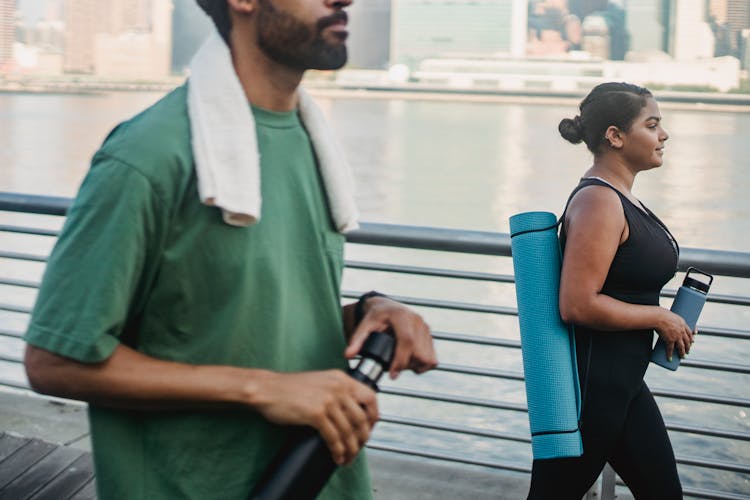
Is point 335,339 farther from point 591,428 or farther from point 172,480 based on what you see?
point 591,428

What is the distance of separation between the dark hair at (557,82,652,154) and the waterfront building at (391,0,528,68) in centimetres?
9323

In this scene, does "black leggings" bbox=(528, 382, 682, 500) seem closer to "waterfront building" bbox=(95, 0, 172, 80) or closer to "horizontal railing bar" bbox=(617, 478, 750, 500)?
"horizontal railing bar" bbox=(617, 478, 750, 500)

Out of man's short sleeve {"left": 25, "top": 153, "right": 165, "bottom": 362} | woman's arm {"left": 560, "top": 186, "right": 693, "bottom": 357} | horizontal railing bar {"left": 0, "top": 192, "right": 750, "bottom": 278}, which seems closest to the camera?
man's short sleeve {"left": 25, "top": 153, "right": 165, "bottom": 362}

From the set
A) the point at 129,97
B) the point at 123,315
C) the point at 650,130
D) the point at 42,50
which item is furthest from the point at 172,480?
the point at 42,50

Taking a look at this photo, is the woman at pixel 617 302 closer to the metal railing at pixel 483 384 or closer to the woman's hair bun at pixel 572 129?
the woman's hair bun at pixel 572 129

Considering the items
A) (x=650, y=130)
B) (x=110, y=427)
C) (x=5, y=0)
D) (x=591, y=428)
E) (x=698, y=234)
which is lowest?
(x=698, y=234)

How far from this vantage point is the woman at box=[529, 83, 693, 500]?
1907 mm

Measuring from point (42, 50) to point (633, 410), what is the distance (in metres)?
110

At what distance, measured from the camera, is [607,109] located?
2.05 meters

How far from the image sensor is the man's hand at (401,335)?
36.7 inches

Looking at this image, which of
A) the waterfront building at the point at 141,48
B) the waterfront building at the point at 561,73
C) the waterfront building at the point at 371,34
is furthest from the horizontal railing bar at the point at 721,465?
the waterfront building at the point at 141,48

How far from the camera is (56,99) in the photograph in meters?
107

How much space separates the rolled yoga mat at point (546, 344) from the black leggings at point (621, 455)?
0.04 meters

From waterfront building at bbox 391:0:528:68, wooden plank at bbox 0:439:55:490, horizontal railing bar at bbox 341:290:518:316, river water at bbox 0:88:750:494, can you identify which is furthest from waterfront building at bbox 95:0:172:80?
horizontal railing bar at bbox 341:290:518:316
